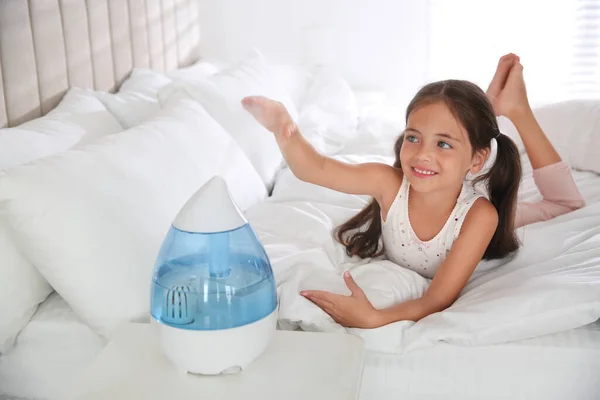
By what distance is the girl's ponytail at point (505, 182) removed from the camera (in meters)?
1.50

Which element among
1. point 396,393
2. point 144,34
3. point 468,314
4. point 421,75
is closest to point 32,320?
point 396,393

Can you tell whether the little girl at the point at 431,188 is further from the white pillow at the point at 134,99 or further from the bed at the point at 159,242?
the white pillow at the point at 134,99

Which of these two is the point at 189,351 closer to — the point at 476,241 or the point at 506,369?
the point at 506,369

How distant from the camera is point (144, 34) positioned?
96.9 inches

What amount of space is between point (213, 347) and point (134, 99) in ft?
3.82

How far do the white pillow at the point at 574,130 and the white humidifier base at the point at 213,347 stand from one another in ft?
4.40

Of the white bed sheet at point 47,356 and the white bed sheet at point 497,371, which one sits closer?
the white bed sheet at point 497,371

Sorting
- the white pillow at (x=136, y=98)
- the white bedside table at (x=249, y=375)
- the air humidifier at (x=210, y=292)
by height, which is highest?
the air humidifier at (x=210, y=292)

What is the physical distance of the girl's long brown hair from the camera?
1.40 m

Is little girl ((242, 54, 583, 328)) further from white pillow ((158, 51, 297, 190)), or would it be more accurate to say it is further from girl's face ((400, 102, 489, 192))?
white pillow ((158, 51, 297, 190))

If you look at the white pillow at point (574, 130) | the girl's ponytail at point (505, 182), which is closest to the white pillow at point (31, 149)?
the girl's ponytail at point (505, 182)

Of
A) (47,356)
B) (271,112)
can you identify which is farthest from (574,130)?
(47,356)

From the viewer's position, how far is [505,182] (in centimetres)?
151

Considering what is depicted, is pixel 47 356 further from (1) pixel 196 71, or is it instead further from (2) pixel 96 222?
(1) pixel 196 71
